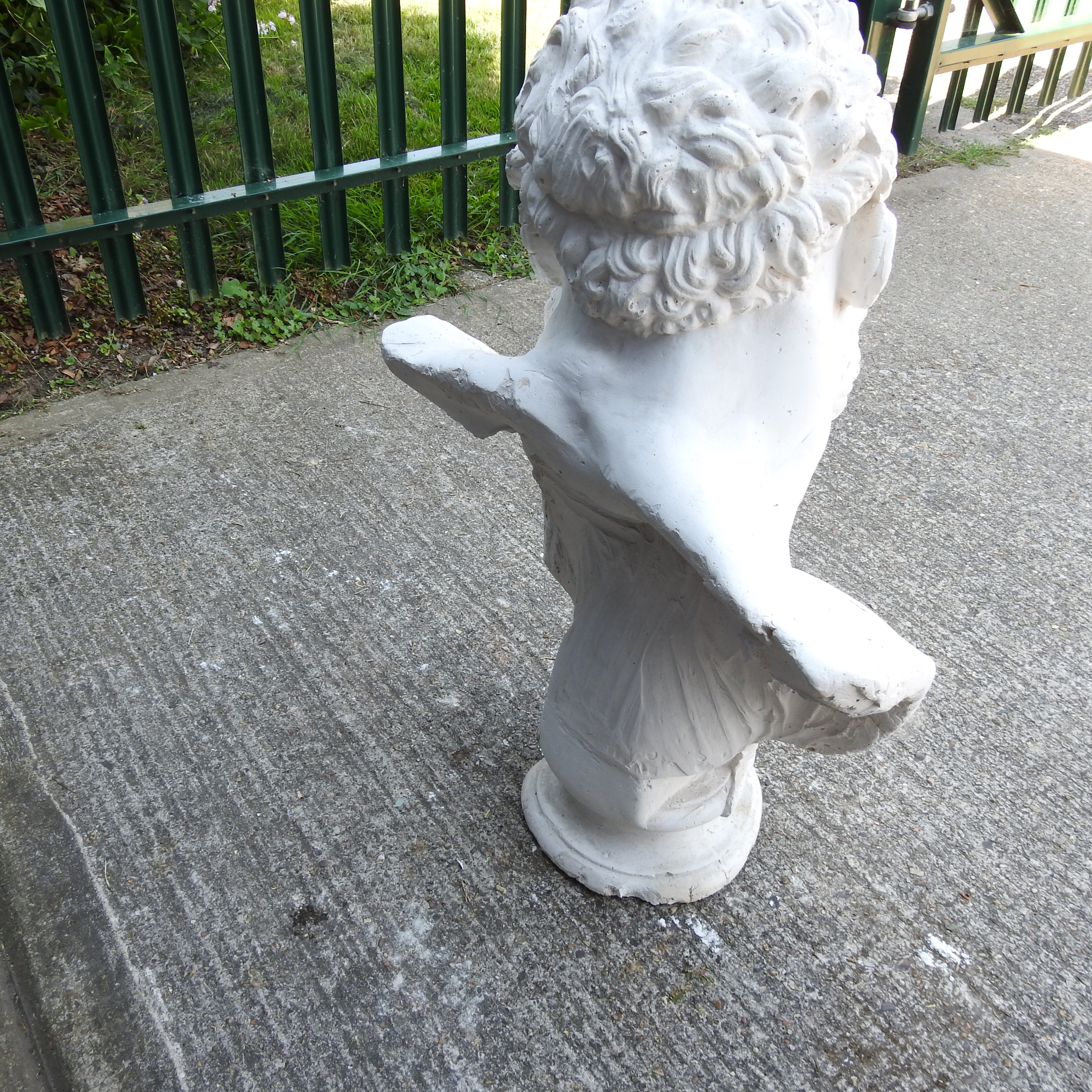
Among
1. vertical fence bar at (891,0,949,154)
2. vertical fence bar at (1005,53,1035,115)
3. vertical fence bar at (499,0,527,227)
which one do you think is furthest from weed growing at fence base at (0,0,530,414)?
vertical fence bar at (1005,53,1035,115)

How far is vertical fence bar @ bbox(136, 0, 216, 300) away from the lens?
10.5ft

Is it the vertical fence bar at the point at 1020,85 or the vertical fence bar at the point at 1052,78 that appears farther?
the vertical fence bar at the point at 1052,78

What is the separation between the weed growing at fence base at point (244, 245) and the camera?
3.43m

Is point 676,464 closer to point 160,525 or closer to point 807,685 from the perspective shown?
point 807,685

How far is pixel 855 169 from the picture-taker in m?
1.16

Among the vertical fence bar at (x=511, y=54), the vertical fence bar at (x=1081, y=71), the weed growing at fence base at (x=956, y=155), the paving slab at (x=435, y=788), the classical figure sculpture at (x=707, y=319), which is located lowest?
the paving slab at (x=435, y=788)

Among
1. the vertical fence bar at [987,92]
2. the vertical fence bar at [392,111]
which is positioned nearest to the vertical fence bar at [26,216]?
the vertical fence bar at [392,111]

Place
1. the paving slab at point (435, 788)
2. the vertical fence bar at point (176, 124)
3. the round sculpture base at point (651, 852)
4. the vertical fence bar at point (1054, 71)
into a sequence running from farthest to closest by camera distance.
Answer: the vertical fence bar at point (1054, 71)
the vertical fence bar at point (176, 124)
the round sculpture base at point (651, 852)
the paving slab at point (435, 788)

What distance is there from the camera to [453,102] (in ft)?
12.7

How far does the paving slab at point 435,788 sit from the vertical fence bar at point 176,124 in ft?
1.79

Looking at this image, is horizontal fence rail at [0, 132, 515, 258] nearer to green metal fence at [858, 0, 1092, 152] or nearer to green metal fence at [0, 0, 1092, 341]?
green metal fence at [0, 0, 1092, 341]

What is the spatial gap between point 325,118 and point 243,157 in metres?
0.35

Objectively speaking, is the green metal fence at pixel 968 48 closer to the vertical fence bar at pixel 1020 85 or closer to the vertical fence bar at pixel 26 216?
the vertical fence bar at pixel 1020 85

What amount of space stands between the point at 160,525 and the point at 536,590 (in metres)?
1.05
